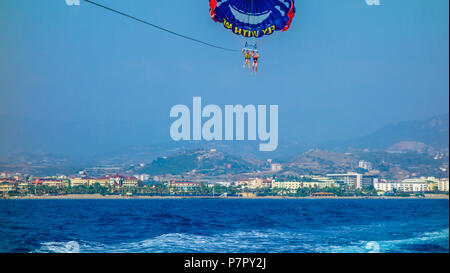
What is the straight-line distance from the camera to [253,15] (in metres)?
17.4

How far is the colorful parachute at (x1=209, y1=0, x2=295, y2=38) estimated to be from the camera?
56.9ft

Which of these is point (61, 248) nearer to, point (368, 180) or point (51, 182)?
point (51, 182)

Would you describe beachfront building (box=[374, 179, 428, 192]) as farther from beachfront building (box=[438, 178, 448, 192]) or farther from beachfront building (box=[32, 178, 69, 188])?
beachfront building (box=[32, 178, 69, 188])

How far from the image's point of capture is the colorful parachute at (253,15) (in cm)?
1734

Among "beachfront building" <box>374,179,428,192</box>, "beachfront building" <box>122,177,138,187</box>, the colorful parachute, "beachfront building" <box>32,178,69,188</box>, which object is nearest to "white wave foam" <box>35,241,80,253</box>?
the colorful parachute

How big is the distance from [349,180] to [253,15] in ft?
262

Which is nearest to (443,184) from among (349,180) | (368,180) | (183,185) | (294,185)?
(368,180)

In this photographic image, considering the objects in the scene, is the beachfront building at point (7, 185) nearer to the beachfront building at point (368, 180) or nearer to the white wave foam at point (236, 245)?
the white wave foam at point (236, 245)

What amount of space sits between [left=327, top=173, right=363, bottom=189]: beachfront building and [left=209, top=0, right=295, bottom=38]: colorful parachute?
258 ft

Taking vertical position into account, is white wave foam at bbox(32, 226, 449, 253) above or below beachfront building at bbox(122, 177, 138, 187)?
below

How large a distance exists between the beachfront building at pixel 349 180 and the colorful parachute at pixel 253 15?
7873 cm

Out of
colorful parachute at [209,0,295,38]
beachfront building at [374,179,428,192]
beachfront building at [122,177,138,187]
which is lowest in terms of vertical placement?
beachfront building at [374,179,428,192]

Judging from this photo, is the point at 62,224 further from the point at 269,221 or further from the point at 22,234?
the point at 269,221
